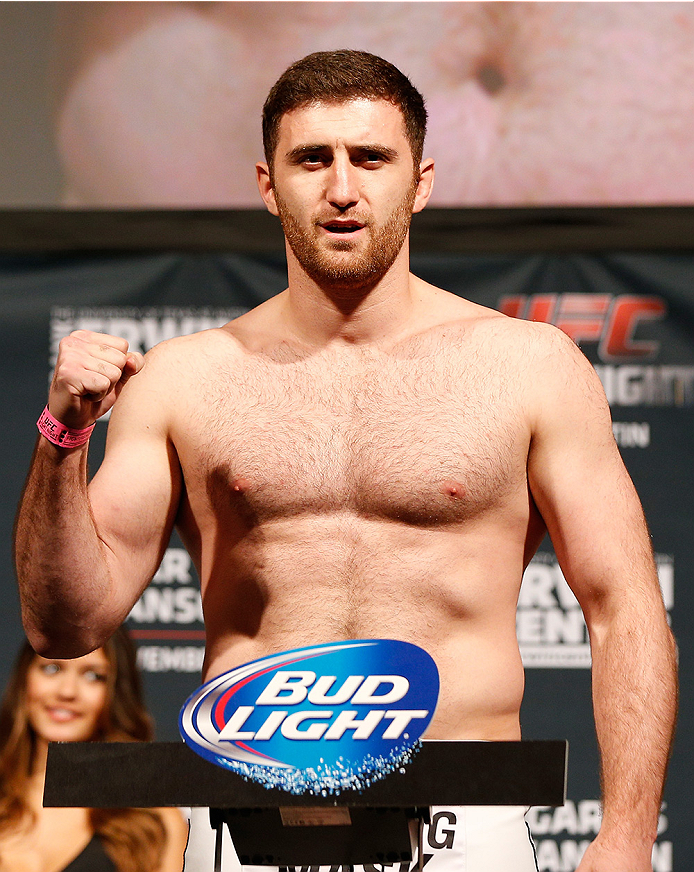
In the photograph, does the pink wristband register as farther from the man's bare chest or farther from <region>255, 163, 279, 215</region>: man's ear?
<region>255, 163, 279, 215</region>: man's ear

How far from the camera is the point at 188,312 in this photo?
9.28ft

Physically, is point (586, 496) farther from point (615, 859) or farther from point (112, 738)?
point (112, 738)

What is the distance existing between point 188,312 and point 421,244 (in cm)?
60

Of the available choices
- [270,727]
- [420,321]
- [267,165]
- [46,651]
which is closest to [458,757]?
[270,727]

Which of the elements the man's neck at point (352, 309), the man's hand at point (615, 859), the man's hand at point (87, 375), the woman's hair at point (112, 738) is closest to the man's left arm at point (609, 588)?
the man's hand at point (615, 859)

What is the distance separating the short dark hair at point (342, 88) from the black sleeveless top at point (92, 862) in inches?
63.4

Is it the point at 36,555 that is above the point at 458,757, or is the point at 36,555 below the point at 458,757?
above

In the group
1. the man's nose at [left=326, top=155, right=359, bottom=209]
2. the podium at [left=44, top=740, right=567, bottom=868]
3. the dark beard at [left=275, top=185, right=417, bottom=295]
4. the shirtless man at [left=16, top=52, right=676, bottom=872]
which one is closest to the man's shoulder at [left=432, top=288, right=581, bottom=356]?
the shirtless man at [left=16, top=52, right=676, bottom=872]

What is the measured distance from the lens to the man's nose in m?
1.57

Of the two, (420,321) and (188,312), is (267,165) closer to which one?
(420,321)

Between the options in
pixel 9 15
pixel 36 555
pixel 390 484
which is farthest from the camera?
pixel 9 15

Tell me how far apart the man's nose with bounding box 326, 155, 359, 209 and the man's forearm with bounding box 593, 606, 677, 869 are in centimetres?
67

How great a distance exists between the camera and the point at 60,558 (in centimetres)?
146

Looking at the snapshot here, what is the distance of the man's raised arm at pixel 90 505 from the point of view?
1.32 meters
